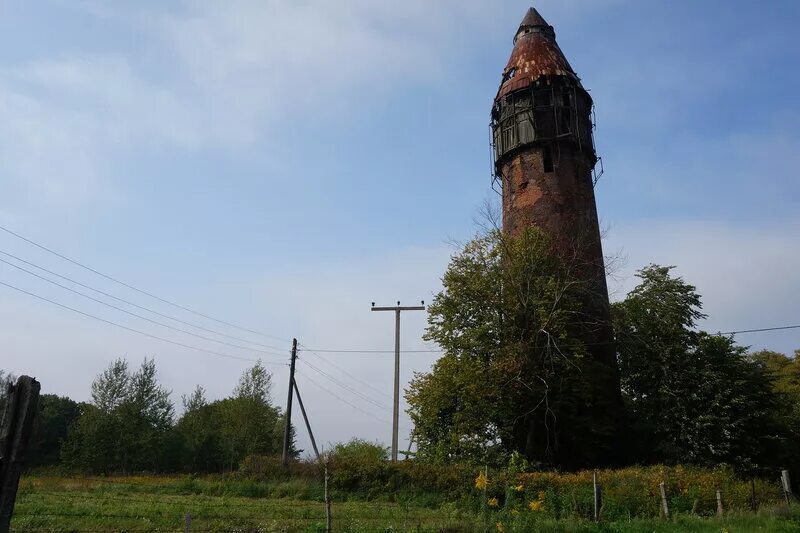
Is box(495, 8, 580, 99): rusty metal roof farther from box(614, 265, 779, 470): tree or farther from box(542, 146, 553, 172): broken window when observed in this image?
box(614, 265, 779, 470): tree

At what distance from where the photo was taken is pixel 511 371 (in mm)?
22797

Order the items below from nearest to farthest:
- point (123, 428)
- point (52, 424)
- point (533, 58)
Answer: point (533, 58)
point (123, 428)
point (52, 424)

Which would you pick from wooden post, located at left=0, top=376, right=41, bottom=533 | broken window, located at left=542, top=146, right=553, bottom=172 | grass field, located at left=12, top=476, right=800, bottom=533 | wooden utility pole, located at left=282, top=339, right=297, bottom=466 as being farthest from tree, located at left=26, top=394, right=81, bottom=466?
wooden post, located at left=0, top=376, right=41, bottom=533

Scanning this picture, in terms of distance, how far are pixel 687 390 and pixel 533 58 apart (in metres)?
19.4

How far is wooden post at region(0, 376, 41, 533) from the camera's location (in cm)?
402

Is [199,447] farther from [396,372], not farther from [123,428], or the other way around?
[396,372]

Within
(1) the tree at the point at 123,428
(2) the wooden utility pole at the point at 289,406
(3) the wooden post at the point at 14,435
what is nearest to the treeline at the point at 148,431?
(1) the tree at the point at 123,428

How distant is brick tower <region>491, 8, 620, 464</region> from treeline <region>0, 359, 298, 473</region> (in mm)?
28541

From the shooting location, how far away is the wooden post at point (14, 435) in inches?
158

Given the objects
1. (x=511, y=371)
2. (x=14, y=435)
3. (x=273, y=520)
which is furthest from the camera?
(x=511, y=371)

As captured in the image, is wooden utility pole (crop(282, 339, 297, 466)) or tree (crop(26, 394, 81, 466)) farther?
tree (crop(26, 394, 81, 466))

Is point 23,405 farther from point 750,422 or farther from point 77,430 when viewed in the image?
point 77,430

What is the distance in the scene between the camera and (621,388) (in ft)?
92.1

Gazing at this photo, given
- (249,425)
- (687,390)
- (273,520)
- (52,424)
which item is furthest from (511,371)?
(52,424)
